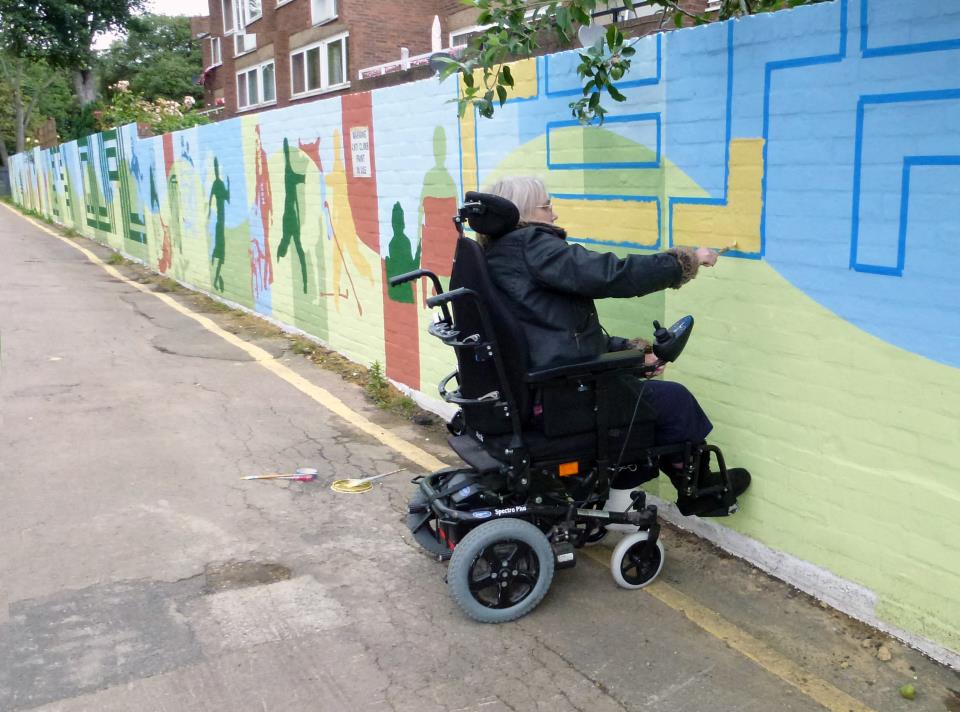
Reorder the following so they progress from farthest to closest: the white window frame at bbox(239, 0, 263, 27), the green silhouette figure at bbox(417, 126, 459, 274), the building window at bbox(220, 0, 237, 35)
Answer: the building window at bbox(220, 0, 237, 35)
the white window frame at bbox(239, 0, 263, 27)
the green silhouette figure at bbox(417, 126, 459, 274)

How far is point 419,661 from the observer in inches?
139

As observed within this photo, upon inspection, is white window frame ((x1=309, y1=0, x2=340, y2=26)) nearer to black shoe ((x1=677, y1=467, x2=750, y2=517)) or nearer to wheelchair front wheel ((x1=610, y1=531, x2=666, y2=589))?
black shoe ((x1=677, y1=467, x2=750, y2=517))

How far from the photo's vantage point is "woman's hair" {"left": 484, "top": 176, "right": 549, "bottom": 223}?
148 inches

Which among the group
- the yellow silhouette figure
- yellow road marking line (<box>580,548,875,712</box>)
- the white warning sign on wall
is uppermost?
the white warning sign on wall

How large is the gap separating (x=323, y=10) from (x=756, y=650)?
2540 centimetres

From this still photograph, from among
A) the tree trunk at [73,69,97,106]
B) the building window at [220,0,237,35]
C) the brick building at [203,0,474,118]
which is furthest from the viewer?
the tree trunk at [73,69,97,106]

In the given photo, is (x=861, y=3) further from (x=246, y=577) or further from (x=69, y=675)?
(x=69, y=675)

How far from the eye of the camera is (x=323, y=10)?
25.8 m

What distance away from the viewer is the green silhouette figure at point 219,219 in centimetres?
1140

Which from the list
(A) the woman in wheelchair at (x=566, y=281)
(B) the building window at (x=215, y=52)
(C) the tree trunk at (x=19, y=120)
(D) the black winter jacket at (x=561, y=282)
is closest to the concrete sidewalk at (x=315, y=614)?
(A) the woman in wheelchair at (x=566, y=281)

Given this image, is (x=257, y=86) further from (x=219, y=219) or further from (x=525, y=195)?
(x=525, y=195)

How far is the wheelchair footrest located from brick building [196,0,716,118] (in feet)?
54.5

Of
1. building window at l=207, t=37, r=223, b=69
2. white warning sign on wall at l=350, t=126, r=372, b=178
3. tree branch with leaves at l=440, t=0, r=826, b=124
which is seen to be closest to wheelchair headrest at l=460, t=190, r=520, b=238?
tree branch with leaves at l=440, t=0, r=826, b=124

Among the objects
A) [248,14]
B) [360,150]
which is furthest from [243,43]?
[360,150]
